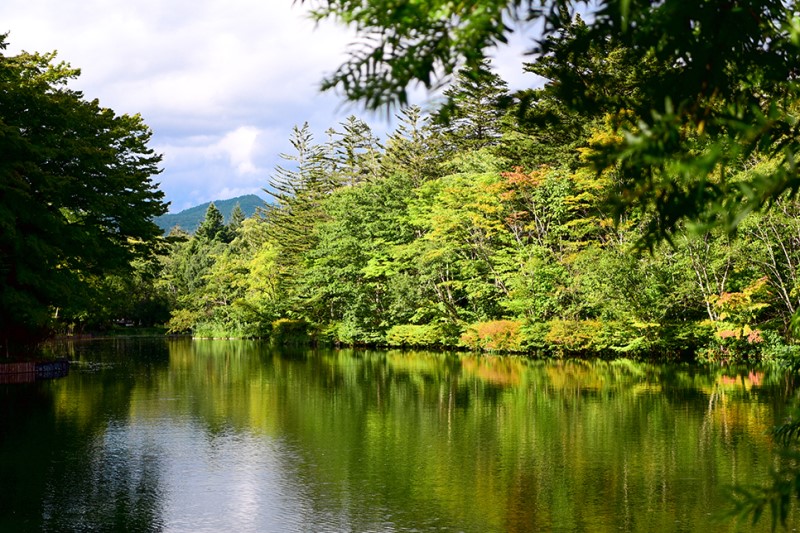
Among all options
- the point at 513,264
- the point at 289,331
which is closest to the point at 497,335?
the point at 513,264

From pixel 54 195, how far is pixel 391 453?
1798 centimetres

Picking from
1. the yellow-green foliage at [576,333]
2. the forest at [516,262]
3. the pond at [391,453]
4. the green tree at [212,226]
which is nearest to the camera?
the pond at [391,453]

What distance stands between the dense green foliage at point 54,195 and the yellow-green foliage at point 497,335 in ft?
47.8

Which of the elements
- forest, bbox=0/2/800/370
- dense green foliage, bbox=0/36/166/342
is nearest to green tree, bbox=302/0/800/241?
forest, bbox=0/2/800/370

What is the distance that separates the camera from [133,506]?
900 centimetres

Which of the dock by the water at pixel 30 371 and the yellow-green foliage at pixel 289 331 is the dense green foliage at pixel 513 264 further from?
the dock by the water at pixel 30 371

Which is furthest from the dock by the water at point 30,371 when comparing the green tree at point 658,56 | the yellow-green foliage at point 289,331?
the yellow-green foliage at point 289,331

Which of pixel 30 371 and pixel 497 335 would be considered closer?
pixel 30 371

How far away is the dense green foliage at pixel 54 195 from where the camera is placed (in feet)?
74.4

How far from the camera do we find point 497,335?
3406 cm

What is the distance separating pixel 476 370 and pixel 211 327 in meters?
43.5

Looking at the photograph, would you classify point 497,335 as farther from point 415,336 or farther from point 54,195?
point 54,195

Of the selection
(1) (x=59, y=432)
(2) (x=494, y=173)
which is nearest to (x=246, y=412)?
(1) (x=59, y=432)

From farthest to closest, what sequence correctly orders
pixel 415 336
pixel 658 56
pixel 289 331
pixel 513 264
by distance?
pixel 289 331 → pixel 415 336 → pixel 513 264 → pixel 658 56
